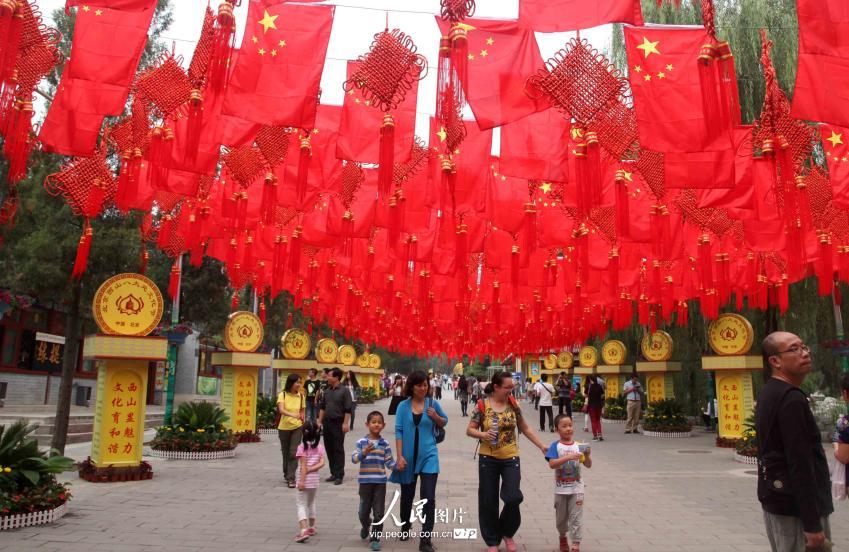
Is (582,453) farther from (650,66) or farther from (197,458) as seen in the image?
(197,458)

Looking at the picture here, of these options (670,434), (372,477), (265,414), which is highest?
(372,477)

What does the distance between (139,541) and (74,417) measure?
13.2 metres

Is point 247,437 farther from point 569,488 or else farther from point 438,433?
point 569,488

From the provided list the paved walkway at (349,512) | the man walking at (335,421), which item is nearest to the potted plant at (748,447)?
the paved walkway at (349,512)

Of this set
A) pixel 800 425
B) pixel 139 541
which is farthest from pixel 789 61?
pixel 139 541

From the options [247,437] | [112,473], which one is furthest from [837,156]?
[247,437]

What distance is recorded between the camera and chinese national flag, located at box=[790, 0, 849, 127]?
15.1 ft

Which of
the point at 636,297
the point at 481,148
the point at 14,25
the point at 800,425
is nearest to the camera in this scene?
the point at 800,425

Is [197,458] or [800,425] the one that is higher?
[800,425]

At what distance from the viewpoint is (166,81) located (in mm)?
6402

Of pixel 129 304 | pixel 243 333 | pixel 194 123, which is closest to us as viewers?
pixel 194 123

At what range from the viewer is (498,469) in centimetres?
512

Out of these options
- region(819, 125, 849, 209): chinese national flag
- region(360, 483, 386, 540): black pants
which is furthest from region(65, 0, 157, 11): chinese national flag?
region(819, 125, 849, 209): chinese national flag

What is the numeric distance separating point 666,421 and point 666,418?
9 centimetres
